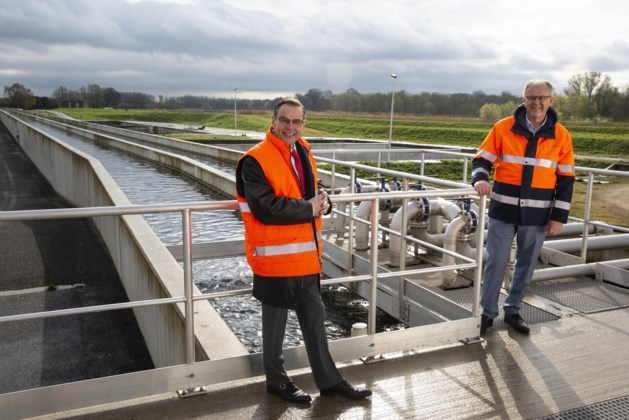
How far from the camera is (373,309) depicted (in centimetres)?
407

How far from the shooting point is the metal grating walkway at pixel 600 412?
3299mm

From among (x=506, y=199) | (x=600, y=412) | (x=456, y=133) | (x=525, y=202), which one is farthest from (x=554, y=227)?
(x=456, y=133)

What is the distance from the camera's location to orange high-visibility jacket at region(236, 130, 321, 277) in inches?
120

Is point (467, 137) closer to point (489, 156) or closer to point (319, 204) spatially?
point (489, 156)

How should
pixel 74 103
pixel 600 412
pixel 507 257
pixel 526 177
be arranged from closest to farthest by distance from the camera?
pixel 600 412 < pixel 526 177 < pixel 507 257 < pixel 74 103

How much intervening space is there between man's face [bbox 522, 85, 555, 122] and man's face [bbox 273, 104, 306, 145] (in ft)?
6.54

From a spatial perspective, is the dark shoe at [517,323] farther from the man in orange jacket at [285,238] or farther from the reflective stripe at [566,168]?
the man in orange jacket at [285,238]

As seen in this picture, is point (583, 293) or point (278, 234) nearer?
point (278, 234)

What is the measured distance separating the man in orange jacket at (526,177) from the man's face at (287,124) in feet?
5.76

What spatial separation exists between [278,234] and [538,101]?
2302 millimetres

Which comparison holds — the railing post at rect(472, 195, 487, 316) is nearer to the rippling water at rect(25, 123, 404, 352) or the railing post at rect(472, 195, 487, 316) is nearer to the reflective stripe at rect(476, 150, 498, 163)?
the reflective stripe at rect(476, 150, 498, 163)

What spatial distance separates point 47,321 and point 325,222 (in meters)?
4.62

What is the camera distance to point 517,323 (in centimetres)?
458

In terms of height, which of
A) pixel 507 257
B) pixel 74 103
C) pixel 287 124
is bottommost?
pixel 507 257
